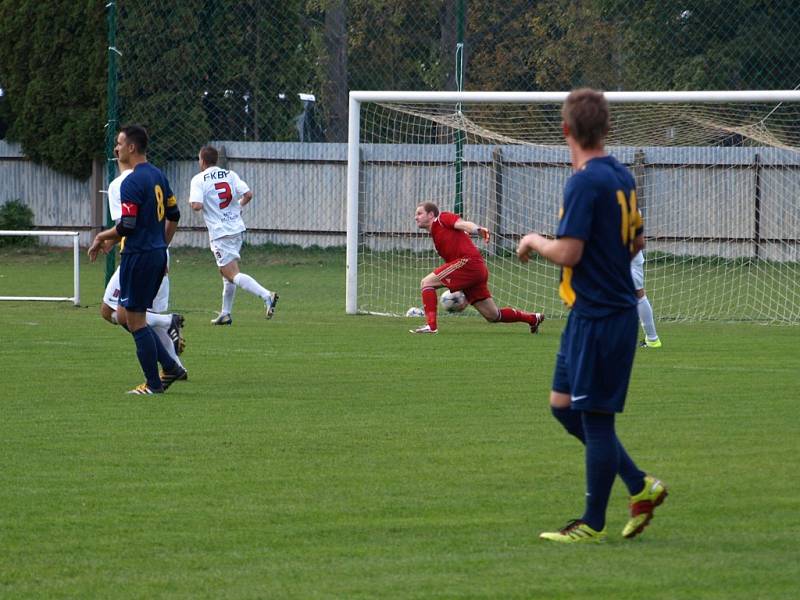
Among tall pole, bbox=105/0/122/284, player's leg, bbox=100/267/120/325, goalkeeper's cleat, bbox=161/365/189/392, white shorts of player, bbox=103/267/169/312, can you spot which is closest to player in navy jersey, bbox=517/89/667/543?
goalkeeper's cleat, bbox=161/365/189/392

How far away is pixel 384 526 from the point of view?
6059mm

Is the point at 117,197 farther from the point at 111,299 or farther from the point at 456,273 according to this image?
the point at 456,273

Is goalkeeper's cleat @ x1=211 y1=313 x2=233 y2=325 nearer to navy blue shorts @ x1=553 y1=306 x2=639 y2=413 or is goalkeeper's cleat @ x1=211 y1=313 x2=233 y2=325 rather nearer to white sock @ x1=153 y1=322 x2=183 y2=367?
white sock @ x1=153 y1=322 x2=183 y2=367

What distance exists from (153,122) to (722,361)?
41.3ft

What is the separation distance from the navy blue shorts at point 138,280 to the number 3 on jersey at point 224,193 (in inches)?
258

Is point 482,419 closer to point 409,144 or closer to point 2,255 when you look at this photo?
point 409,144

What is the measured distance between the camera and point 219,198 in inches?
661

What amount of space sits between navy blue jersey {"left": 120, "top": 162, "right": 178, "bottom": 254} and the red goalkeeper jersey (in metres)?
5.29

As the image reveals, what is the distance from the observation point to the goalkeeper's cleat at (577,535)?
576 cm

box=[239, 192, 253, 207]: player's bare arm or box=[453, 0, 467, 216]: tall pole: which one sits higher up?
box=[453, 0, 467, 216]: tall pole

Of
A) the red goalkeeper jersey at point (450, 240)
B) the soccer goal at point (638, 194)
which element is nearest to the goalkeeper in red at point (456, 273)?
the red goalkeeper jersey at point (450, 240)

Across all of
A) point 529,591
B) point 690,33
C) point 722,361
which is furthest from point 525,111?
point 529,591

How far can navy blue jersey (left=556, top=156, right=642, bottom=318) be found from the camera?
18.2 ft

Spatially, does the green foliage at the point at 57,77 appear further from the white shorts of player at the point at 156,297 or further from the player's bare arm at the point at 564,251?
the player's bare arm at the point at 564,251
